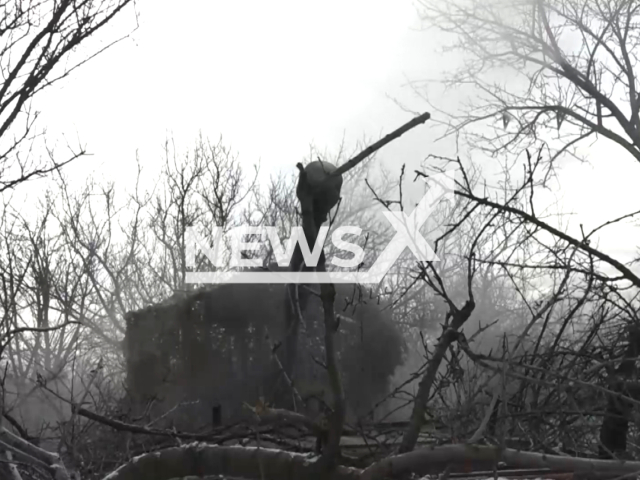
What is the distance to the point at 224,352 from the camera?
23.9ft

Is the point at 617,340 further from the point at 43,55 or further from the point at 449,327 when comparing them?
the point at 43,55

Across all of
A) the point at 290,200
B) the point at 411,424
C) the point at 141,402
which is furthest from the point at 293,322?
the point at 290,200

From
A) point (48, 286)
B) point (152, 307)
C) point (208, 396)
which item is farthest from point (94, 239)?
point (208, 396)

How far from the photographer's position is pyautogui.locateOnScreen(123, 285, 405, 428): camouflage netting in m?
6.94

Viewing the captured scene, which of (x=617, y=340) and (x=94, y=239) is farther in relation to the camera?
(x=94, y=239)

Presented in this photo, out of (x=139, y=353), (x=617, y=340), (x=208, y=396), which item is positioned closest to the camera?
(x=617, y=340)

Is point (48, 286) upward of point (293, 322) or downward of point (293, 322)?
upward

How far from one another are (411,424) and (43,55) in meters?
3.99

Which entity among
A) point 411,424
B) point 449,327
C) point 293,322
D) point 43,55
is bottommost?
point 411,424

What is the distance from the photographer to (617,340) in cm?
411

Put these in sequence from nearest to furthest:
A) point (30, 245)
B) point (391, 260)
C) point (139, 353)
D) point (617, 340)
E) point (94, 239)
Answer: point (617, 340) < point (139, 353) < point (391, 260) < point (30, 245) < point (94, 239)

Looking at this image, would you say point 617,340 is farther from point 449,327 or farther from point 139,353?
point 139,353

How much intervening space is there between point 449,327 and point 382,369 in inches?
249

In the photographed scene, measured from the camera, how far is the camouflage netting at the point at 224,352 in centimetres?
694
